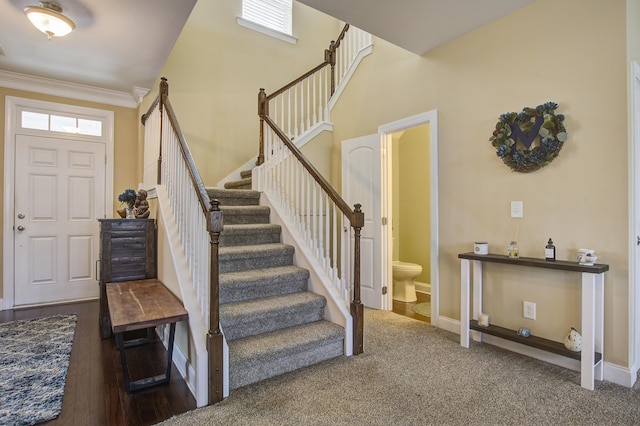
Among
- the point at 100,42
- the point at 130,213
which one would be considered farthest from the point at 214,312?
the point at 100,42

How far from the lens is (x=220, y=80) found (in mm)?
4918

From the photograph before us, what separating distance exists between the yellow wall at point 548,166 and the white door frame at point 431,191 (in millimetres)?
63

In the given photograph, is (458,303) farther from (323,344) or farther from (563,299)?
(323,344)

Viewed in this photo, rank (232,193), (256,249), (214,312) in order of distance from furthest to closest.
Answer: (232,193)
(256,249)
(214,312)

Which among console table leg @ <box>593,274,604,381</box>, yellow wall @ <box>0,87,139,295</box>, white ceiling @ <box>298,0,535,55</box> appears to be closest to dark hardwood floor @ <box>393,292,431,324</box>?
console table leg @ <box>593,274,604,381</box>

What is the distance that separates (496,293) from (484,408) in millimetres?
1196

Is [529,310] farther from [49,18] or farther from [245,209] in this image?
[49,18]

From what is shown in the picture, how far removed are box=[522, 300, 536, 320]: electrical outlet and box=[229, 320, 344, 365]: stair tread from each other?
1473 millimetres

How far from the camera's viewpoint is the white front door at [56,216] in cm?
400

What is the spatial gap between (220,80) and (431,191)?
3449mm

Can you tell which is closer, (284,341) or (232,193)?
(284,341)

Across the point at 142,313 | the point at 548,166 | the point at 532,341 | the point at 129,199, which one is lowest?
the point at 532,341

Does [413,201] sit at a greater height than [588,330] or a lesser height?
greater

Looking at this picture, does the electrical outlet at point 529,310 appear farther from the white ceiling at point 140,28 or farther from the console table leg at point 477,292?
the white ceiling at point 140,28
